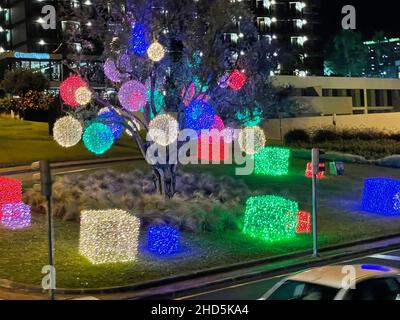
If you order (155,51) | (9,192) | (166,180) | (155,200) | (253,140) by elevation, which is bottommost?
(155,200)

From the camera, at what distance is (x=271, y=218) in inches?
636

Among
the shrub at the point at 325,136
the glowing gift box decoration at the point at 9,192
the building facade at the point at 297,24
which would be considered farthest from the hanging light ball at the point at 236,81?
the building facade at the point at 297,24

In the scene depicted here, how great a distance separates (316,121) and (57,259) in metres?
39.1

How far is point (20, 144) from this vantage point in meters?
39.0

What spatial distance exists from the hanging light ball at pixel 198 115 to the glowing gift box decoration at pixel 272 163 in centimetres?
811

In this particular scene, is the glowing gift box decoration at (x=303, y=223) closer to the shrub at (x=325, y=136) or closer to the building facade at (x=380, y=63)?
the shrub at (x=325, y=136)

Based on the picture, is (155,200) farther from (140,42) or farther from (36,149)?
(36,149)

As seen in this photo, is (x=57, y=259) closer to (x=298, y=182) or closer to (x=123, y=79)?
(x=123, y=79)

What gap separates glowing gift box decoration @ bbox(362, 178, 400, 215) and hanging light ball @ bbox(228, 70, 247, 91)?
5372 mm

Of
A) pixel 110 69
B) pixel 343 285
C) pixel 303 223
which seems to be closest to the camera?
pixel 343 285

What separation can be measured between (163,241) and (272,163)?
13613mm

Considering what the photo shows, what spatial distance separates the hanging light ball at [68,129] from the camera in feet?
74.9

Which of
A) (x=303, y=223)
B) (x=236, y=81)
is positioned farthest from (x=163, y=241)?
(x=236, y=81)
